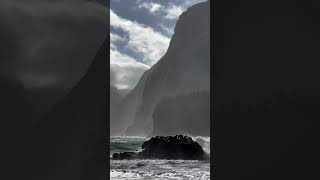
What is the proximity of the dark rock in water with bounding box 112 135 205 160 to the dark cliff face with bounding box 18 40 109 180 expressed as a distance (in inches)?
936

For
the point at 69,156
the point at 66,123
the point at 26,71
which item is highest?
the point at 26,71

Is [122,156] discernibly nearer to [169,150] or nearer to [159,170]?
[169,150]

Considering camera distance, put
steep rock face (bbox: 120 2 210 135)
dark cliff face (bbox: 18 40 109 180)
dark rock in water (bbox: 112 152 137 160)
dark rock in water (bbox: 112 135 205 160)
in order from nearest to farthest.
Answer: dark cliff face (bbox: 18 40 109 180), dark rock in water (bbox: 112 152 137 160), dark rock in water (bbox: 112 135 205 160), steep rock face (bbox: 120 2 210 135)

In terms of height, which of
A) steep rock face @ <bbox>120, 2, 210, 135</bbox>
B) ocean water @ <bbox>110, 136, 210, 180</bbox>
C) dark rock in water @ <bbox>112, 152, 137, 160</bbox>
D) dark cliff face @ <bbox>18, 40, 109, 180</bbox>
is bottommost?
ocean water @ <bbox>110, 136, 210, 180</bbox>

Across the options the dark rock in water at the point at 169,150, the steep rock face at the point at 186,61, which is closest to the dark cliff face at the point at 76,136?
the dark rock in water at the point at 169,150

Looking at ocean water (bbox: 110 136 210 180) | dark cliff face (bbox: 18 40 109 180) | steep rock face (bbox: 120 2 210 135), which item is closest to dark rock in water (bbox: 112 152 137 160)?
ocean water (bbox: 110 136 210 180)

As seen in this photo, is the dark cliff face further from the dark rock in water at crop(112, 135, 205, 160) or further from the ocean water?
the dark rock in water at crop(112, 135, 205, 160)

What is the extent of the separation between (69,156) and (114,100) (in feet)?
416

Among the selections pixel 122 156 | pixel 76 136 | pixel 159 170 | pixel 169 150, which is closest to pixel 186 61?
pixel 169 150

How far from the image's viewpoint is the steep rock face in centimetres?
8444

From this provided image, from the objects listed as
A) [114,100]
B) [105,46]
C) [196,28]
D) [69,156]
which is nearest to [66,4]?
[105,46]

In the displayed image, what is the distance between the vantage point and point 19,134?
148 inches

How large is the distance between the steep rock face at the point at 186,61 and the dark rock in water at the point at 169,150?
49748 millimetres
